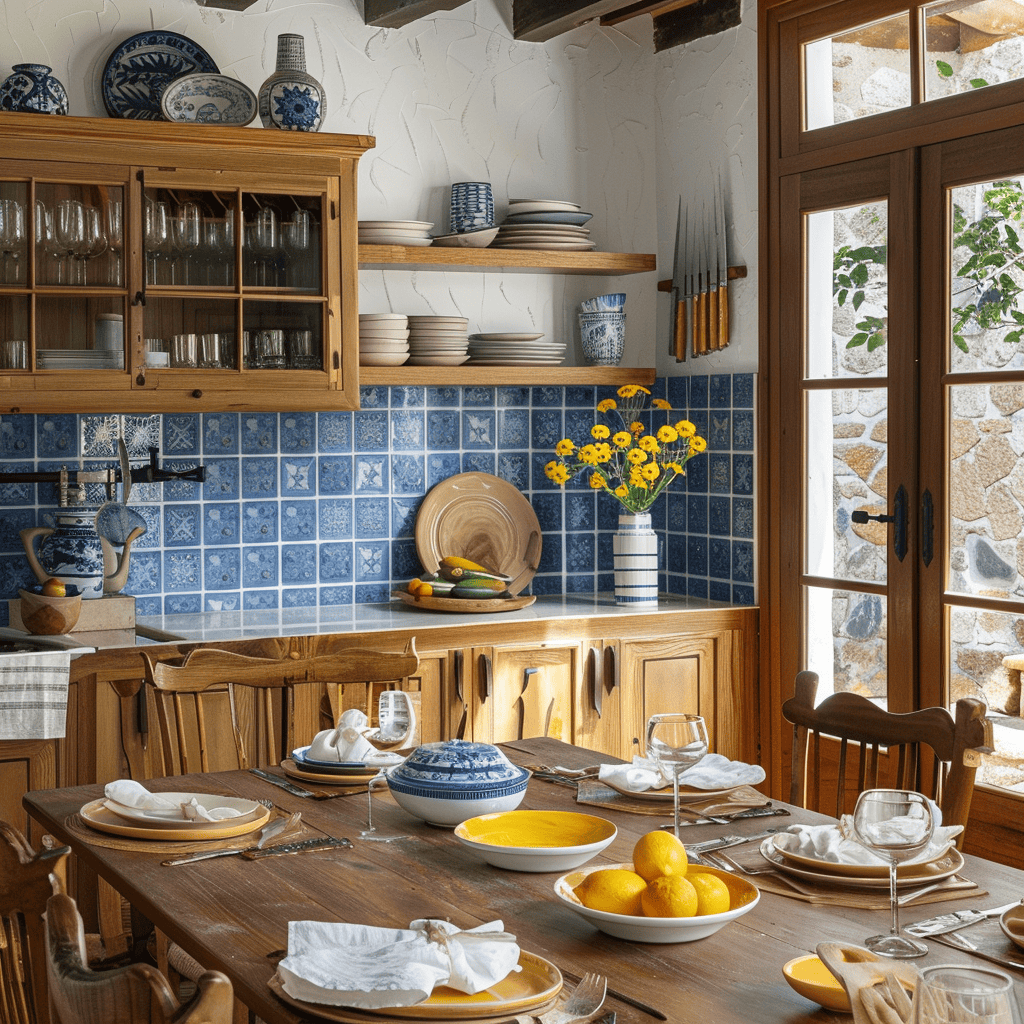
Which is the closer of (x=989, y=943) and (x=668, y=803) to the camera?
(x=989, y=943)

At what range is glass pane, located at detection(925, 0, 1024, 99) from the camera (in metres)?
3.26

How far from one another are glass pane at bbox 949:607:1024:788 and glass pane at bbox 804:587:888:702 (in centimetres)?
27

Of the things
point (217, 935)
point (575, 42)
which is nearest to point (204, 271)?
point (575, 42)

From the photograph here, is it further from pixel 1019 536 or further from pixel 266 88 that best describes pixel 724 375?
pixel 266 88

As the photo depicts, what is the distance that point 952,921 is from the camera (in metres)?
1.58

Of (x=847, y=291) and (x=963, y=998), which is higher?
(x=847, y=291)

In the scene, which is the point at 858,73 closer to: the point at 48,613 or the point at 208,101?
the point at 208,101

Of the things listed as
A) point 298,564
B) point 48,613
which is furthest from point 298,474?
point 48,613

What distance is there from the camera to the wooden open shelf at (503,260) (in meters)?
3.96

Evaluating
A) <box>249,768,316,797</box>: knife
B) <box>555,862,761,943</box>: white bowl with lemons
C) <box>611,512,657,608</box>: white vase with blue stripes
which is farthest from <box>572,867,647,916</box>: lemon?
<box>611,512,657,608</box>: white vase with blue stripes

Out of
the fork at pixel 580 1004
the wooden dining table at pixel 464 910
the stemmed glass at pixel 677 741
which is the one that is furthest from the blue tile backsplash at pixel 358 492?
the fork at pixel 580 1004

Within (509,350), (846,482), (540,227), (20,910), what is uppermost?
(540,227)

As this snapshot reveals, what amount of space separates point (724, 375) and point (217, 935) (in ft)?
9.95

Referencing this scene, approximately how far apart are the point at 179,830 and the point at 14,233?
2.10 m
